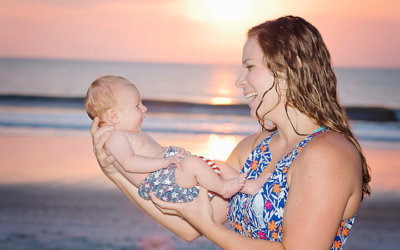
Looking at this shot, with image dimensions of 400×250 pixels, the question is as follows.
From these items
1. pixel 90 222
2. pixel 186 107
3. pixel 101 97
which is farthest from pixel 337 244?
pixel 186 107

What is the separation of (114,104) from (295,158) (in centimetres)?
122

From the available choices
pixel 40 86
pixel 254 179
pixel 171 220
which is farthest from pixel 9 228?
pixel 40 86

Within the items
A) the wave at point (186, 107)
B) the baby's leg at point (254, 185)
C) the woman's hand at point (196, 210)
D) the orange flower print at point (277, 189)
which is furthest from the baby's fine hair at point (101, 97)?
the wave at point (186, 107)

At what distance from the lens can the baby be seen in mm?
2998

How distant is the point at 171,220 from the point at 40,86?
123ft

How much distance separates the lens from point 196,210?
2703mm

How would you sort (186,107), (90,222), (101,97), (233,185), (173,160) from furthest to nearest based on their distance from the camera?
(186,107)
(90,222)
(101,97)
(173,160)
(233,185)

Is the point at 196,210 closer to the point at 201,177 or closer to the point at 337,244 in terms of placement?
the point at 201,177

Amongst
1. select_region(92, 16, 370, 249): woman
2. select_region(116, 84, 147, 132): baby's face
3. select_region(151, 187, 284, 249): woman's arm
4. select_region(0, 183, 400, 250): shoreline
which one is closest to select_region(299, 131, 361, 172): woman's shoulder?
select_region(92, 16, 370, 249): woman

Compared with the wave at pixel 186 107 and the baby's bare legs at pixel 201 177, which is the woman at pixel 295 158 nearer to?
the baby's bare legs at pixel 201 177

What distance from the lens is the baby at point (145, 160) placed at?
118 inches

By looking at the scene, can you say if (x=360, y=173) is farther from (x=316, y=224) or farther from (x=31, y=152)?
(x=31, y=152)

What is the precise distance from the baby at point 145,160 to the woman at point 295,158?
0.17 m

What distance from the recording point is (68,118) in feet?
59.4
